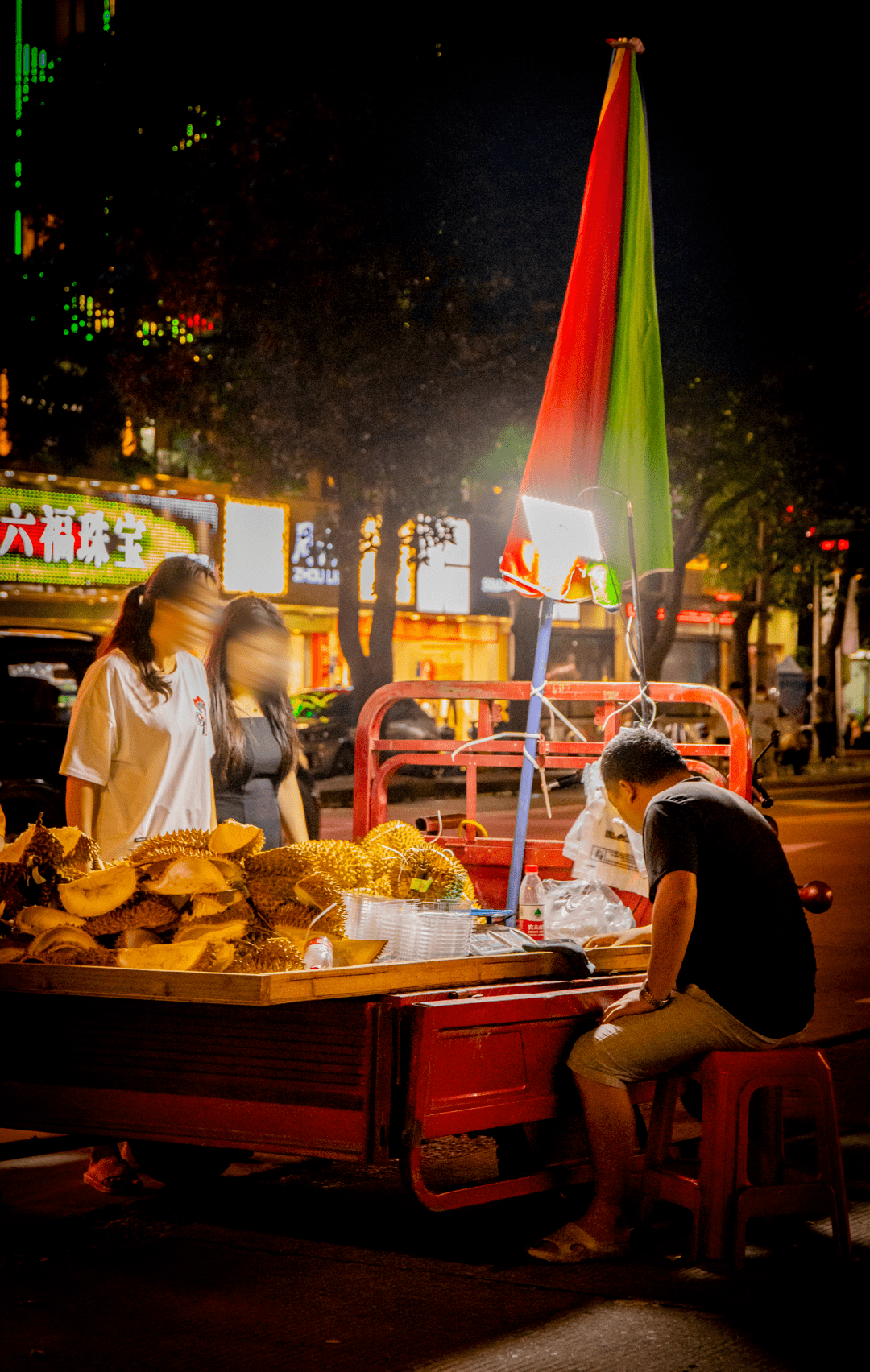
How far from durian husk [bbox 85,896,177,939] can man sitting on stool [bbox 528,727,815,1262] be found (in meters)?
1.30

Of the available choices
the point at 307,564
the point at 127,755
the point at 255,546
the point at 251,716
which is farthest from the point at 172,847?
the point at 307,564

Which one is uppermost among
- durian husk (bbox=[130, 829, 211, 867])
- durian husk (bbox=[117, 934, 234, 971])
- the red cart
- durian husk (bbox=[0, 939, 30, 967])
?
durian husk (bbox=[130, 829, 211, 867])

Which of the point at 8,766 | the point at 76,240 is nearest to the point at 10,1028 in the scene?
the point at 8,766

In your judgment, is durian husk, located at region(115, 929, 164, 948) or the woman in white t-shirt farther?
the woman in white t-shirt

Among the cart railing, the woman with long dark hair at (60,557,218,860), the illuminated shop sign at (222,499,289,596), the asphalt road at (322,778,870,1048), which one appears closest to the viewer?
the woman with long dark hair at (60,557,218,860)

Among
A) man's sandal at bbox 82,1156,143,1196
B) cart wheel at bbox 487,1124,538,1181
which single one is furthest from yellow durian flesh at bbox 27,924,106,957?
cart wheel at bbox 487,1124,538,1181

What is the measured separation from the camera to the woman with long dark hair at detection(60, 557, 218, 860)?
4633mm

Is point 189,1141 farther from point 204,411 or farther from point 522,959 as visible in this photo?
point 204,411

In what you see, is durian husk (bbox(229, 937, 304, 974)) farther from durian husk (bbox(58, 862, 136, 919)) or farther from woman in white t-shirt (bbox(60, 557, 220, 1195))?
woman in white t-shirt (bbox(60, 557, 220, 1195))

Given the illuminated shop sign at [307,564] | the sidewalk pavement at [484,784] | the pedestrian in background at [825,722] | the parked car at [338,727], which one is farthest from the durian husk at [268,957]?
the pedestrian in background at [825,722]

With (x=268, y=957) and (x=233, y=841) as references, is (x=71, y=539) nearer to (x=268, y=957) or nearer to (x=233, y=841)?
(x=233, y=841)

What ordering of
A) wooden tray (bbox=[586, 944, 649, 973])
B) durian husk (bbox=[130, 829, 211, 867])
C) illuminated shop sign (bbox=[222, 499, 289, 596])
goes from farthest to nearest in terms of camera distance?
1. illuminated shop sign (bbox=[222, 499, 289, 596])
2. wooden tray (bbox=[586, 944, 649, 973])
3. durian husk (bbox=[130, 829, 211, 867])

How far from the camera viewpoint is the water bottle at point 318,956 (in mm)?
3881

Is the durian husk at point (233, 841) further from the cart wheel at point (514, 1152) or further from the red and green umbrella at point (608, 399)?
the red and green umbrella at point (608, 399)
